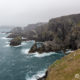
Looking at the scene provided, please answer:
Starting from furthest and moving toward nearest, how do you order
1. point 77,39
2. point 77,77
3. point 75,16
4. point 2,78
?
point 75,16, point 77,39, point 2,78, point 77,77

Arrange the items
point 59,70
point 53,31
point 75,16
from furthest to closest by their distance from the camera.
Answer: point 75,16 → point 53,31 → point 59,70

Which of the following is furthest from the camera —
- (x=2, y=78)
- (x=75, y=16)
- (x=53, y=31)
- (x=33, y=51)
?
(x=75, y=16)

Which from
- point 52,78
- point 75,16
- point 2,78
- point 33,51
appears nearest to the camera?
point 52,78

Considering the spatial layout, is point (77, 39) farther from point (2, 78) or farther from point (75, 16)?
point (2, 78)

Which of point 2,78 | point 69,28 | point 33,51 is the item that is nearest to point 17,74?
point 2,78

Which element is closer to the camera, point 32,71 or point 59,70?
point 59,70

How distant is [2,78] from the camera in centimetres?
5462

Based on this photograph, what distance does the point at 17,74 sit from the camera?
189ft

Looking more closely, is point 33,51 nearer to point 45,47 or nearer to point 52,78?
point 45,47

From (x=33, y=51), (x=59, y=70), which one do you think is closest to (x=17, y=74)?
(x=59, y=70)

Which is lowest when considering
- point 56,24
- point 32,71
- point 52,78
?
point 32,71

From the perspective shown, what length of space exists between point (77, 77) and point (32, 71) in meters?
31.2

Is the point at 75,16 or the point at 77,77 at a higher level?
the point at 75,16

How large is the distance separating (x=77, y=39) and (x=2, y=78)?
6998cm
